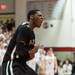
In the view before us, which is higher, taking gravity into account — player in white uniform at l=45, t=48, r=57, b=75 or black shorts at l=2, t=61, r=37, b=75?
black shorts at l=2, t=61, r=37, b=75

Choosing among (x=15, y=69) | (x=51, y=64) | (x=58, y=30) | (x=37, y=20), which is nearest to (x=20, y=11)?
(x=58, y=30)

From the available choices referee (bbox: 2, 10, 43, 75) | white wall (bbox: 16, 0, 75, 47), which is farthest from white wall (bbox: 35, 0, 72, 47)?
referee (bbox: 2, 10, 43, 75)

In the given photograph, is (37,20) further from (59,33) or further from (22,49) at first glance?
(59,33)

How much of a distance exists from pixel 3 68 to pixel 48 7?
220 cm

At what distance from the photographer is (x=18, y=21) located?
181 inches

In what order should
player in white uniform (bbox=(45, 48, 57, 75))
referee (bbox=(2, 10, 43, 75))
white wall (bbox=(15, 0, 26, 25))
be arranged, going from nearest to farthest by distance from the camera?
referee (bbox=(2, 10, 43, 75)) < player in white uniform (bbox=(45, 48, 57, 75)) < white wall (bbox=(15, 0, 26, 25))

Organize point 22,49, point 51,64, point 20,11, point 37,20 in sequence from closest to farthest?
point 22,49 < point 37,20 < point 51,64 < point 20,11

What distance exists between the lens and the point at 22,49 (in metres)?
2.46

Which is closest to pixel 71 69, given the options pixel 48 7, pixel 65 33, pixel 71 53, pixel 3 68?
pixel 71 53

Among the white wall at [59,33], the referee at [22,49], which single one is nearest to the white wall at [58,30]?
the white wall at [59,33]

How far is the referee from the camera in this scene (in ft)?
8.06

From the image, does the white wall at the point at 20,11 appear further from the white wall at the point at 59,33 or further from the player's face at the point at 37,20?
the player's face at the point at 37,20

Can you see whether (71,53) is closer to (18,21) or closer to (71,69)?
(71,69)

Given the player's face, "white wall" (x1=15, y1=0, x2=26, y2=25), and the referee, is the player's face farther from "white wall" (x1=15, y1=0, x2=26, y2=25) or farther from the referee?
"white wall" (x1=15, y1=0, x2=26, y2=25)
